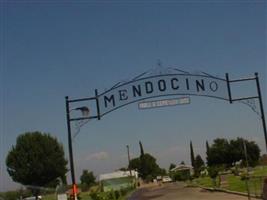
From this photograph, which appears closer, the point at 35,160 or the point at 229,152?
the point at 35,160

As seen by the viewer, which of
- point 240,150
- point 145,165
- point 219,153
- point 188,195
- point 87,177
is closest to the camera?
point 188,195

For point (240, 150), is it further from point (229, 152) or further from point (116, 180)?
point (116, 180)

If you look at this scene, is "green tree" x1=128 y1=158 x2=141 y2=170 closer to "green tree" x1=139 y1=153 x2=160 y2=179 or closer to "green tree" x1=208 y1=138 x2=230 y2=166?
"green tree" x1=139 y1=153 x2=160 y2=179

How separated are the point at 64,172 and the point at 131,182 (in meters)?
11.2

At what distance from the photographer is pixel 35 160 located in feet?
231

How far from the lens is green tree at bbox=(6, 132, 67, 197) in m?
70.4

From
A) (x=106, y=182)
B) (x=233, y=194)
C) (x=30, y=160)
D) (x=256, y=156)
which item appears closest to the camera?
(x=233, y=194)

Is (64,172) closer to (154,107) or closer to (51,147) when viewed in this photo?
(51,147)

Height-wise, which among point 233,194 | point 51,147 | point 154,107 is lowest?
point 233,194

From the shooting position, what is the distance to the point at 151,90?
16938 millimetres

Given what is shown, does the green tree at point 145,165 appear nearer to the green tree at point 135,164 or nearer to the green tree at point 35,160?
the green tree at point 135,164

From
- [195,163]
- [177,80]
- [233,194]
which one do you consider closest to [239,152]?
[195,163]

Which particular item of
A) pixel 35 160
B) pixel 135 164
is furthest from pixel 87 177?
pixel 35 160

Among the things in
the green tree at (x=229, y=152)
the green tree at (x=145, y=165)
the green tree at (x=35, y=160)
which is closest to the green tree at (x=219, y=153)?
the green tree at (x=229, y=152)
